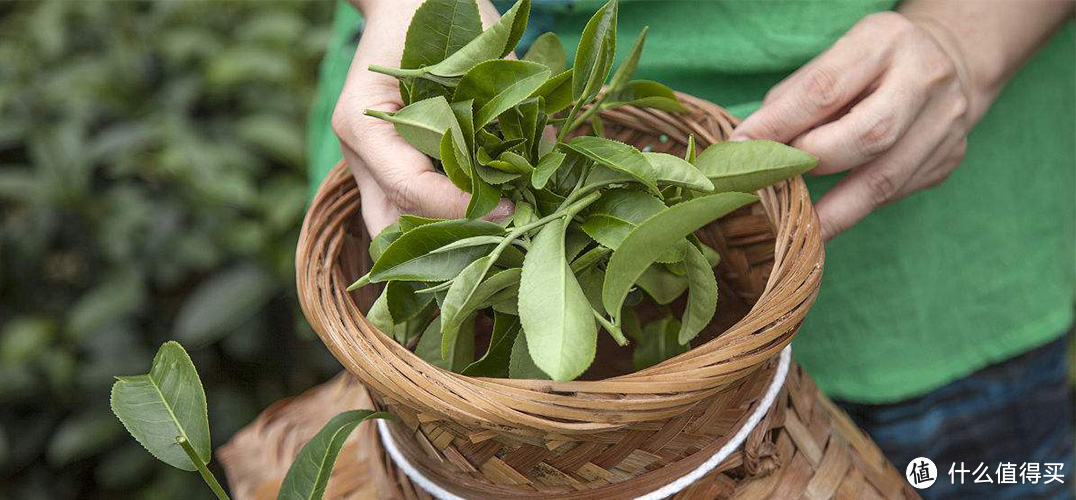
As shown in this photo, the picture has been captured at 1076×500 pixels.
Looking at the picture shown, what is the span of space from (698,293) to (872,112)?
0.18m

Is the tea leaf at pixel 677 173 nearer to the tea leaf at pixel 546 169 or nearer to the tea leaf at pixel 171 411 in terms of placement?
the tea leaf at pixel 546 169

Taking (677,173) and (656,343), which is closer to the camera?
(677,173)

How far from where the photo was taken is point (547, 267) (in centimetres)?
47

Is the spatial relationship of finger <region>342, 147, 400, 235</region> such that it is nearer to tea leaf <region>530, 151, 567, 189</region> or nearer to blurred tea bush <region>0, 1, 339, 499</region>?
tea leaf <region>530, 151, 567, 189</region>

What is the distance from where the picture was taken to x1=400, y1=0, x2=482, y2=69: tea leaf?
54 centimetres

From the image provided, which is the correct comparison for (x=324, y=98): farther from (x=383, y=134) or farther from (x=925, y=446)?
(x=925, y=446)

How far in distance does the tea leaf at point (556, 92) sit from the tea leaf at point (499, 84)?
0.02m

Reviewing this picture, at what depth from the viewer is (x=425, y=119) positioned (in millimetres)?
529

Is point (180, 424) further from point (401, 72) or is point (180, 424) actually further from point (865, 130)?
point (865, 130)

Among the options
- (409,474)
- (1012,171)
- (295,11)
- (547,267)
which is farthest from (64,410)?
(1012,171)

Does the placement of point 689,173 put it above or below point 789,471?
above

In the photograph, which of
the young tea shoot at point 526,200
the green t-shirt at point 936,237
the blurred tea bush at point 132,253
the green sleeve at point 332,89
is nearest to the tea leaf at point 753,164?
the young tea shoot at point 526,200

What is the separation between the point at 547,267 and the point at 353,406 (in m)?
0.33

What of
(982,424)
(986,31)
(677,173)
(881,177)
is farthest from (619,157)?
(982,424)
